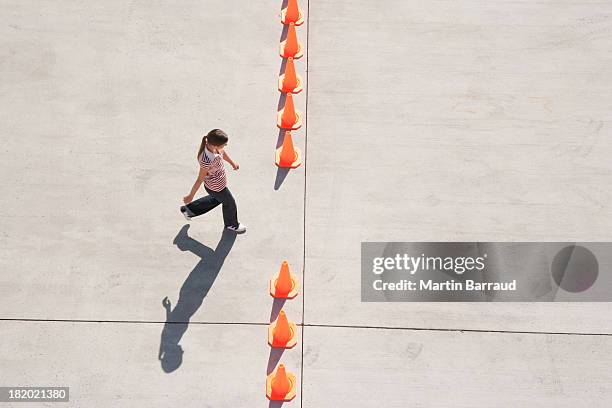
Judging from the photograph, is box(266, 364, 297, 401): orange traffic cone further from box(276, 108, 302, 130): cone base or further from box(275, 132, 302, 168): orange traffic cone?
box(276, 108, 302, 130): cone base

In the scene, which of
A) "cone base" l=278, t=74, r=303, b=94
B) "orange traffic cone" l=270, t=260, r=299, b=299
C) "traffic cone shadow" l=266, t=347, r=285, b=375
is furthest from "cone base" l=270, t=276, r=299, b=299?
"cone base" l=278, t=74, r=303, b=94

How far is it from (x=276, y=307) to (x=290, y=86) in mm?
2674

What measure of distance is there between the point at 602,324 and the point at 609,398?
723mm

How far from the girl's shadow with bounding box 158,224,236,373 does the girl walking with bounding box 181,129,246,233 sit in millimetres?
224

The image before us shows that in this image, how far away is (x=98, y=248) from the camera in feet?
23.2

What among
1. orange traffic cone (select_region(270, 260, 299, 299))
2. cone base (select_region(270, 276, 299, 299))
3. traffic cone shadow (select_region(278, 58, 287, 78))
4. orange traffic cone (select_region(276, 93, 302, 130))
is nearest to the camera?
orange traffic cone (select_region(270, 260, 299, 299))

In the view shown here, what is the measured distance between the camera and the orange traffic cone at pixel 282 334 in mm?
6457

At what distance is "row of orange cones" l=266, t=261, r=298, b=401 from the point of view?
20.5 ft

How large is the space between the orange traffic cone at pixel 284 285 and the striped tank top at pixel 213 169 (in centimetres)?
98

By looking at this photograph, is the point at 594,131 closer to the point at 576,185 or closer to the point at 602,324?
the point at 576,185

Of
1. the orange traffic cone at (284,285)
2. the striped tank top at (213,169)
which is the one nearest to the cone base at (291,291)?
the orange traffic cone at (284,285)

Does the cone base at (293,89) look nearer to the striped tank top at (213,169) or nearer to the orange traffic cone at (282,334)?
the striped tank top at (213,169)

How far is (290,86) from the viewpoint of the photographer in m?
8.07

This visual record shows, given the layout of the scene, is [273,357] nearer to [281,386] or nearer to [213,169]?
[281,386]
